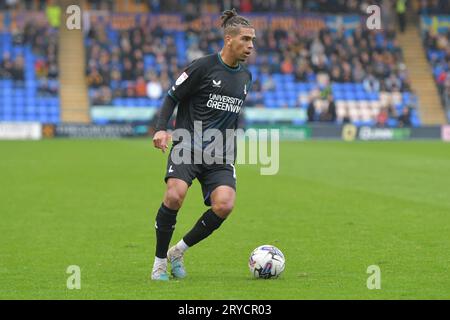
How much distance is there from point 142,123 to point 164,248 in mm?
31019

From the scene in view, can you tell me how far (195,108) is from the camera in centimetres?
871

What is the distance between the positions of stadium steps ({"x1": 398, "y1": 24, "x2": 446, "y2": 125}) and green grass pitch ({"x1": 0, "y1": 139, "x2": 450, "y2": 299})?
65.8ft

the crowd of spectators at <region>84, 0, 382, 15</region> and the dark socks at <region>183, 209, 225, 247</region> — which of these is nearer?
the dark socks at <region>183, 209, 225, 247</region>

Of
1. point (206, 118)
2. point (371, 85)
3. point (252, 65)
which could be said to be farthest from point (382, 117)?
point (206, 118)

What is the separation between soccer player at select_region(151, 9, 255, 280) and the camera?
848cm

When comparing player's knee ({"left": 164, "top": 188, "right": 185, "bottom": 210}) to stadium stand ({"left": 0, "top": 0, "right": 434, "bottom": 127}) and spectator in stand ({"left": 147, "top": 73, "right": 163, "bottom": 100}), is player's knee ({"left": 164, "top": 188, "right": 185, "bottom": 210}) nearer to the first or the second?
stadium stand ({"left": 0, "top": 0, "right": 434, "bottom": 127})

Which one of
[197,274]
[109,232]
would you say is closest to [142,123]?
[109,232]

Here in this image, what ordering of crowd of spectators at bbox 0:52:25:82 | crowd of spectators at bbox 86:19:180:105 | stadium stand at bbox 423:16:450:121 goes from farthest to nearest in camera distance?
stadium stand at bbox 423:16:450:121, crowd of spectators at bbox 0:52:25:82, crowd of spectators at bbox 86:19:180:105

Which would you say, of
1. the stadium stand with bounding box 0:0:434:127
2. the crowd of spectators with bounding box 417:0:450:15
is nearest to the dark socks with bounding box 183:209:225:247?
the stadium stand with bounding box 0:0:434:127

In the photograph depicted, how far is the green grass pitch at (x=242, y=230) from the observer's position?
801cm

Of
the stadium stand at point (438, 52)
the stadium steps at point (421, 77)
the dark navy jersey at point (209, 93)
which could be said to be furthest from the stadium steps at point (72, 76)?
the dark navy jersey at point (209, 93)

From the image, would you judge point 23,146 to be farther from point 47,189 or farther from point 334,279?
point 334,279

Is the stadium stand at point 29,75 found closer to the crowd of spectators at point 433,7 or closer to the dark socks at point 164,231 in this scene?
the crowd of spectators at point 433,7

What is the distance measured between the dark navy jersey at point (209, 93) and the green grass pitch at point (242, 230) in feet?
4.74
